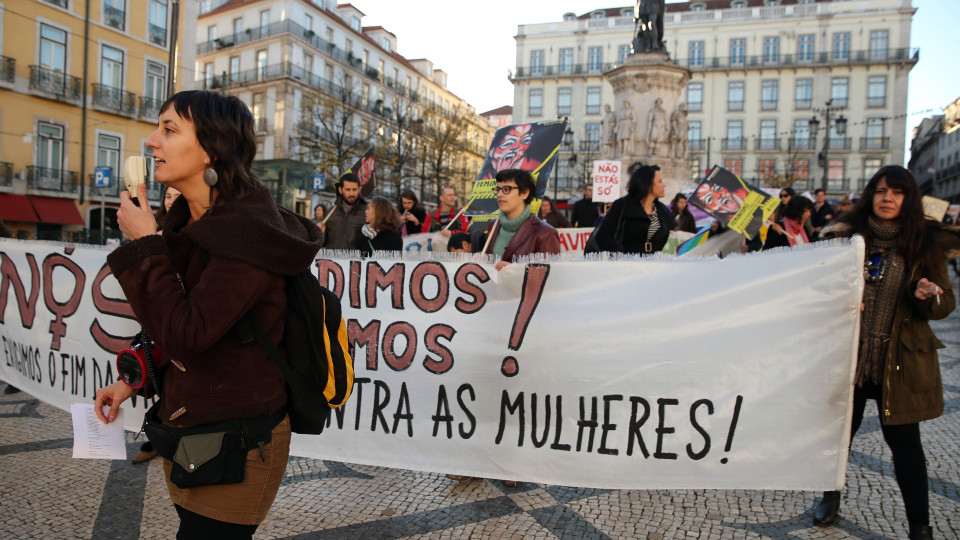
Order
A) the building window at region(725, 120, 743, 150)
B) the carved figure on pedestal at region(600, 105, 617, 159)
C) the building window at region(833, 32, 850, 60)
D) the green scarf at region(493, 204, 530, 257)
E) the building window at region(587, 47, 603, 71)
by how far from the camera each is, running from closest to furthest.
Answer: the green scarf at region(493, 204, 530, 257), the carved figure on pedestal at region(600, 105, 617, 159), the building window at region(833, 32, 850, 60), the building window at region(725, 120, 743, 150), the building window at region(587, 47, 603, 71)

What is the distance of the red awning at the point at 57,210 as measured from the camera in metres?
25.2

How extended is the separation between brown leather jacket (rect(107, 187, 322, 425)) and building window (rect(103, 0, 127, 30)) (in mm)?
30958

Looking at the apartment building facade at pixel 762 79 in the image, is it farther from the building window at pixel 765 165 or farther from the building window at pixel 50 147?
the building window at pixel 50 147

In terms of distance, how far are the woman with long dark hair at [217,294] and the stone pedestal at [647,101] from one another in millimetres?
14324

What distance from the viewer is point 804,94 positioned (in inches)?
2105

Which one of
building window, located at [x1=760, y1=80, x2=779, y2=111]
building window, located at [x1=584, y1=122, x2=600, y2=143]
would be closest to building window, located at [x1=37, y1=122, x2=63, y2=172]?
building window, located at [x1=584, y1=122, x2=600, y2=143]

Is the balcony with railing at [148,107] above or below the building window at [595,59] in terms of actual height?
below

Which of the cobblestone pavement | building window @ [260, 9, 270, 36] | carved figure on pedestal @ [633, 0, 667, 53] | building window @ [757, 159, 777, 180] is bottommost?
the cobblestone pavement

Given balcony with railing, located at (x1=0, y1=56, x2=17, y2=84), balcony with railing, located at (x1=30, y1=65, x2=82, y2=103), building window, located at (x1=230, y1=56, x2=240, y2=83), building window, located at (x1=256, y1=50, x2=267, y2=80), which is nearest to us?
balcony with railing, located at (x1=0, y1=56, x2=17, y2=84)

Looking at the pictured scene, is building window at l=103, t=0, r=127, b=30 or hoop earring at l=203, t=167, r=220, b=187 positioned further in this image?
building window at l=103, t=0, r=127, b=30

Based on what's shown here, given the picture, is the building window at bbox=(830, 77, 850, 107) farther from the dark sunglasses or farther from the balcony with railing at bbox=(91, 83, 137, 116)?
the dark sunglasses

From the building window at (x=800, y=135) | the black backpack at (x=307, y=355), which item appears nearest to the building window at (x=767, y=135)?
the building window at (x=800, y=135)

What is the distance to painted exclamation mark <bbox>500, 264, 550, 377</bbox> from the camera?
3049 millimetres

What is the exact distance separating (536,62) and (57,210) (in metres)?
42.8
